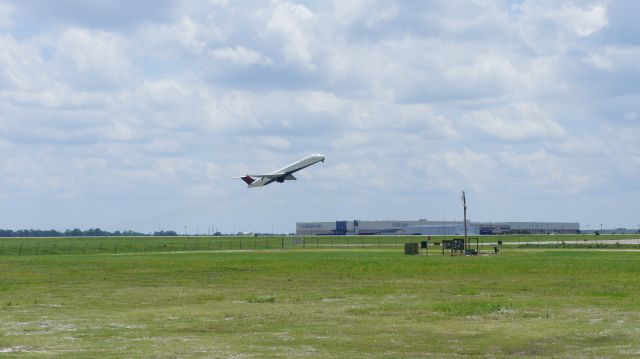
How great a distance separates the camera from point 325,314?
35625 mm

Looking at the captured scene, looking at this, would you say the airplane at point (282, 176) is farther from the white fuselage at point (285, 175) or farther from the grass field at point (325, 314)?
the grass field at point (325, 314)

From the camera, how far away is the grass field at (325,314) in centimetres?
2614

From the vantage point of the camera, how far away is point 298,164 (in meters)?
142

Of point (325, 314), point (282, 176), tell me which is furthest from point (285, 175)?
point (325, 314)

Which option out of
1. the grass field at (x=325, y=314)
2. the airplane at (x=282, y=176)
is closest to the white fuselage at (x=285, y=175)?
the airplane at (x=282, y=176)

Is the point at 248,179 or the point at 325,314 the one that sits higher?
the point at 248,179

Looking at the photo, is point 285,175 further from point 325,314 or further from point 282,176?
point 325,314

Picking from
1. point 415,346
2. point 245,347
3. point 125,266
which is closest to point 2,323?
point 245,347

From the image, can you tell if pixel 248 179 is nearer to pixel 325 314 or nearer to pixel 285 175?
pixel 285 175

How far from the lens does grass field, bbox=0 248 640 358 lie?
26.1m

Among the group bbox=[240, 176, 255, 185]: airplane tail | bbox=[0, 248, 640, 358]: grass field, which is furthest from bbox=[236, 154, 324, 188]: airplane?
bbox=[0, 248, 640, 358]: grass field

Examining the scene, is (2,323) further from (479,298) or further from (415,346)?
(479,298)

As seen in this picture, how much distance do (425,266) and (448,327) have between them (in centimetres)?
4226

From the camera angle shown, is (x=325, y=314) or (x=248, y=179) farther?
(x=248, y=179)
